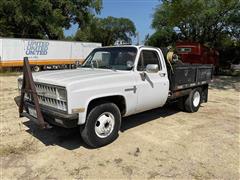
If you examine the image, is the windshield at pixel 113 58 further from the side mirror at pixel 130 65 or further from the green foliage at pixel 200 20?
the green foliage at pixel 200 20

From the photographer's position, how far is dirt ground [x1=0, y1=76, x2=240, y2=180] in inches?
160

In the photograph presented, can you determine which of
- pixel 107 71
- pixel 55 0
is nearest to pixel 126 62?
pixel 107 71

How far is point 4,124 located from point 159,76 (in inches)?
158

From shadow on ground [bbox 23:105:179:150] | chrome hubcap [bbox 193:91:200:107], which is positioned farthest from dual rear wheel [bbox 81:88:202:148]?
chrome hubcap [bbox 193:91:200:107]

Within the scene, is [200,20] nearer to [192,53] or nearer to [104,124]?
[192,53]

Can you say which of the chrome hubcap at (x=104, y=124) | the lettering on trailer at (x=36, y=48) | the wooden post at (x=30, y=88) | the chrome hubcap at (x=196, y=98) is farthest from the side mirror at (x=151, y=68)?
the lettering on trailer at (x=36, y=48)

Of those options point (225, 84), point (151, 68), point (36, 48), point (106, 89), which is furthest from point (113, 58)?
point (36, 48)

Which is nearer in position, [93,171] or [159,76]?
[93,171]

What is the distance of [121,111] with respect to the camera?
5.34 meters

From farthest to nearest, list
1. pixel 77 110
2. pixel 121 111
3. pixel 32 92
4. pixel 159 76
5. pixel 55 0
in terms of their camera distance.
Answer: pixel 55 0 → pixel 159 76 → pixel 121 111 → pixel 32 92 → pixel 77 110

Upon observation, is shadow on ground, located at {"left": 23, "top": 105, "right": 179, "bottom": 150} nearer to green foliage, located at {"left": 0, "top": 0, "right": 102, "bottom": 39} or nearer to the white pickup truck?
the white pickup truck

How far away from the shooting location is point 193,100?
7840mm

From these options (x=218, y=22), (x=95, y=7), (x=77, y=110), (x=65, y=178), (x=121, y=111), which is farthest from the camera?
(x=95, y=7)

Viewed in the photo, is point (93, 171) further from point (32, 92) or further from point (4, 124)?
point (4, 124)
